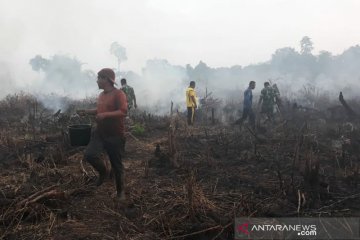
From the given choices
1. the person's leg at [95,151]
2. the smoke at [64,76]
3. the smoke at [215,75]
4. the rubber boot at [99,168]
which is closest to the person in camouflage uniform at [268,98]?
the rubber boot at [99,168]

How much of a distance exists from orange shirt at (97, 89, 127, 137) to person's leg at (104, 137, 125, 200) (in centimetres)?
10

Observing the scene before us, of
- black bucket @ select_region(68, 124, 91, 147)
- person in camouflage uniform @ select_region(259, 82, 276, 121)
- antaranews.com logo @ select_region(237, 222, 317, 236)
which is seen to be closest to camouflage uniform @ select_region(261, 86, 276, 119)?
person in camouflage uniform @ select_region(259, 82, 276, 121)

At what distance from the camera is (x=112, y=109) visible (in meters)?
4.92

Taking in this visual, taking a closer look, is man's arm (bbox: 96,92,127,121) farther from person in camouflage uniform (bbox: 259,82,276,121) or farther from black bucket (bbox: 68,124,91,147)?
person in camouflage uniform (bbox: 259,82,276,121)

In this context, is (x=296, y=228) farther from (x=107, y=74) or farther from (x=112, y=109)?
(x=107, y=74)

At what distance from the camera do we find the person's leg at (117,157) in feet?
16.1

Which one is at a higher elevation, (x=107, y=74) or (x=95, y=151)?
(x=107, y=74)

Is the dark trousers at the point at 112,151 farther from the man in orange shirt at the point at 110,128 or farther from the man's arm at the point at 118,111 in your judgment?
the man's arm at the point at 118,111

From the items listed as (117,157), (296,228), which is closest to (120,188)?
(117,157)

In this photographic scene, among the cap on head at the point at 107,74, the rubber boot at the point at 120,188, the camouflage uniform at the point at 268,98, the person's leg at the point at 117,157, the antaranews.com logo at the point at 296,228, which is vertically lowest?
the antaranews.com logo at the point at 296,228

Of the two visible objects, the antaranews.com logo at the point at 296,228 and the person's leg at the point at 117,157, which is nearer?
the antaranews.com logo at the point at 296,228

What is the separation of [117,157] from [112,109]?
68 cm

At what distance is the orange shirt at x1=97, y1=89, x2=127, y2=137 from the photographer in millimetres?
4891

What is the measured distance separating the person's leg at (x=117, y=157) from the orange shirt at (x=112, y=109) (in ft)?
0.32
